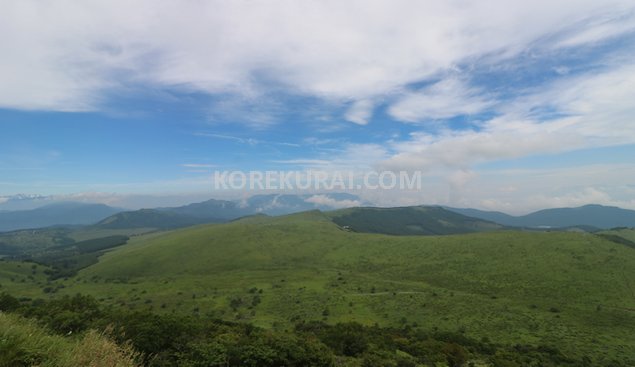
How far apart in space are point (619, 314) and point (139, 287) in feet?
471

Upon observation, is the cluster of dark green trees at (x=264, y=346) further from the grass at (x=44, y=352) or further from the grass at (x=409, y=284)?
the grass at (x=44, y=352)

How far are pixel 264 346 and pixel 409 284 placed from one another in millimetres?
83962

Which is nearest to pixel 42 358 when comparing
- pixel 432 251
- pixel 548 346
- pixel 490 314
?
pixel 548 346

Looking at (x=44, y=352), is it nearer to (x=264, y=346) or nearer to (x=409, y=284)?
(x=264, y=346)

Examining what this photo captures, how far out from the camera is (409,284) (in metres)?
105

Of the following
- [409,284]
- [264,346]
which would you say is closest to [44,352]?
[264,346]

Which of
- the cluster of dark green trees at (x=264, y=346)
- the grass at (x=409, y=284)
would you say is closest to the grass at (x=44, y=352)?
the cluster of dark green trees at (x=264, y=346)

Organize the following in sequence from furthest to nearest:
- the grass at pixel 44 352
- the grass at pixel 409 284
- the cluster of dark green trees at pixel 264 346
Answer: the grass at pixel 409 284, the cluster of dark green trees at pixel 264 346, the grass at pixel 44 352

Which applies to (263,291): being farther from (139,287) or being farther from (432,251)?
(432,251)

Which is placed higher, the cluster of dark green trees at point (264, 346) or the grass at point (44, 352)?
the grass at point (44, 352)

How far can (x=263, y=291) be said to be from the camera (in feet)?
344

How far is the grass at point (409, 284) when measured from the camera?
71250 mm

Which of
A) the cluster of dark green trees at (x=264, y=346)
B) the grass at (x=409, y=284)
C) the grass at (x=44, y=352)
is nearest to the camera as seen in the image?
the grass at (x=44, y=352)

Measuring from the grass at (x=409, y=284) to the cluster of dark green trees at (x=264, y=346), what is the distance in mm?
11998
